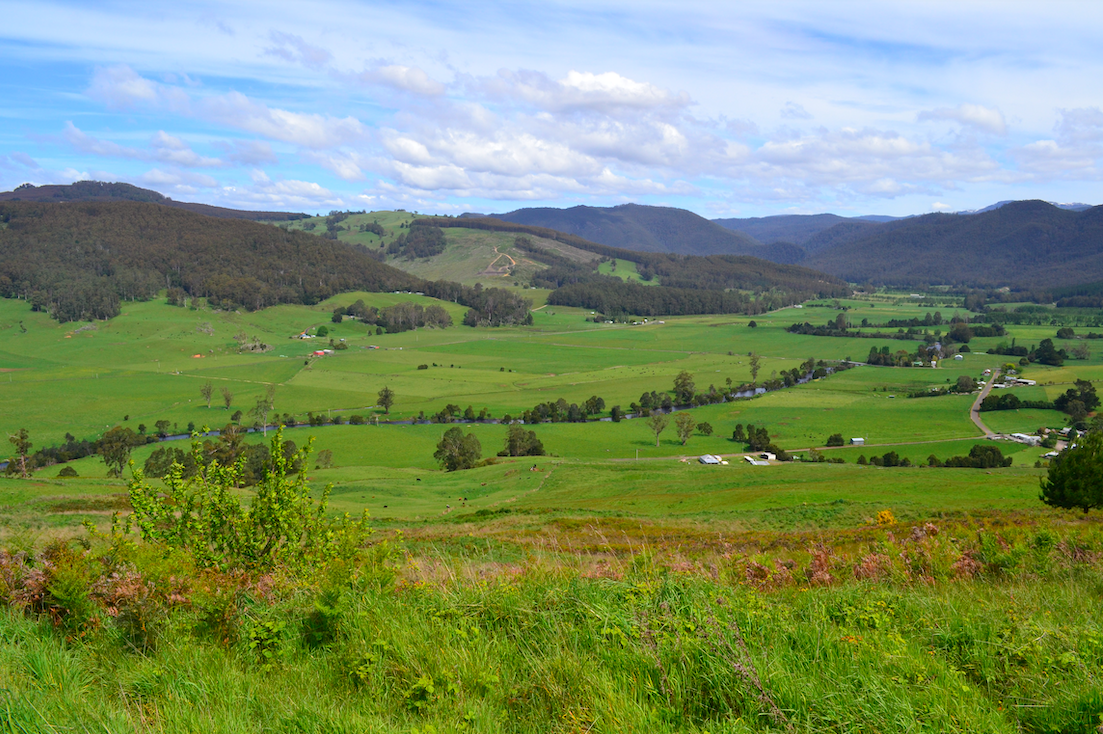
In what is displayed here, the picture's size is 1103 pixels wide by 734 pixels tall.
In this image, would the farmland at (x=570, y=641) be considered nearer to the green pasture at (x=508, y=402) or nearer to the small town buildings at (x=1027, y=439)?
the green pasture at (x=508, y=402)

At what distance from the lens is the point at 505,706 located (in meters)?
4.46

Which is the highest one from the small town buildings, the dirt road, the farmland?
the farmland

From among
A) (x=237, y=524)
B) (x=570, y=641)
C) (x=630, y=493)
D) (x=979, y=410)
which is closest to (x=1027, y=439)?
(x=979, y=410)

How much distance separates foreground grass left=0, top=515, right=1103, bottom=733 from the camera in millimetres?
4082

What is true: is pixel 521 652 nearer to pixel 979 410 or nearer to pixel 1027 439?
pixel 1027 439

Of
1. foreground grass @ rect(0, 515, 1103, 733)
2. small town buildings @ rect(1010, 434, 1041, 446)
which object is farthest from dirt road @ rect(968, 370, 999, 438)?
foreground grass @ rect(0, 515, 1103, 733)

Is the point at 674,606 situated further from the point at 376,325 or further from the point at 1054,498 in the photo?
the point at 376,325

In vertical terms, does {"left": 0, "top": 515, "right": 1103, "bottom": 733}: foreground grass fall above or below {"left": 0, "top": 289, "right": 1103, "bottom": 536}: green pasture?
above

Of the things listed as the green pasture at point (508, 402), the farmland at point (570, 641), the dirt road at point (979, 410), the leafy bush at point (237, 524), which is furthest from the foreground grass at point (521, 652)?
the dirt road at point (979, 410)

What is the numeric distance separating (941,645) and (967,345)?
182 meters

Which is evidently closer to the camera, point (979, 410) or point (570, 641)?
point (570, 641)

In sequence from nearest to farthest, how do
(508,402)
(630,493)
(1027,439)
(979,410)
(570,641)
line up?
(570,641)
(630,493)
(1027,439)
(979,410)
(508,402)

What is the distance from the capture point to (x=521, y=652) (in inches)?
201

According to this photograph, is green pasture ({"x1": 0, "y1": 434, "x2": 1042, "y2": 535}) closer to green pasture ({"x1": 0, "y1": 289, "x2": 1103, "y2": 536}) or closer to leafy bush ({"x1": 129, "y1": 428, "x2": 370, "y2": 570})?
green pasture ({"x1": 0, "y1": 289, "x2": 1103, "y2": 536})
